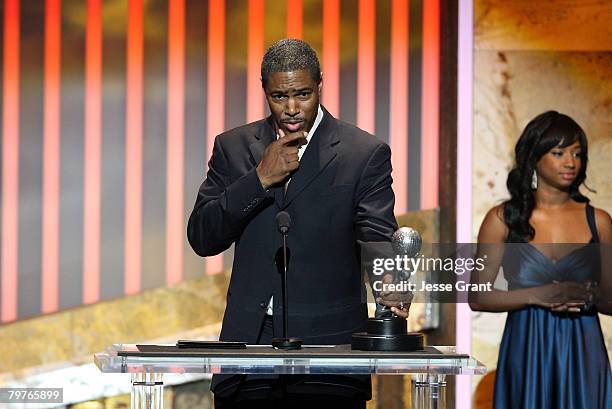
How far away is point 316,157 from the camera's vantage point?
3.46 meters

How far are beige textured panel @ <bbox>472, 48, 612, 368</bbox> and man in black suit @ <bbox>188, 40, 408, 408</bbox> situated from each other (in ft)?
7.21

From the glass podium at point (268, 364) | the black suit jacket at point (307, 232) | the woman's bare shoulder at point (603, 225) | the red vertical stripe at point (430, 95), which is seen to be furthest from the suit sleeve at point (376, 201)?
the red vertical stripe at point (430, 95)

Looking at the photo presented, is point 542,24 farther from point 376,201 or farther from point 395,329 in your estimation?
point 395,329

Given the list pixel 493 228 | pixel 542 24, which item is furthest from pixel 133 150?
pixel 542 24

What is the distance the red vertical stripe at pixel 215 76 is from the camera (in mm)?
5840

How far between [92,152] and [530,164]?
205cm

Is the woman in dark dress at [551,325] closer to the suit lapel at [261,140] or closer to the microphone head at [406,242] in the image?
the suit lapel at [261,140]

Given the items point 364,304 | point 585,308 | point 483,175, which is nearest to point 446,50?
point 483,175

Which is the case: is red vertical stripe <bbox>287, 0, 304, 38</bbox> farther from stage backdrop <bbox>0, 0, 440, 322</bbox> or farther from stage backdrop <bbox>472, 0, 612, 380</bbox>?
stage backdrop <bbox>472, 0, 612, 380</bbox>

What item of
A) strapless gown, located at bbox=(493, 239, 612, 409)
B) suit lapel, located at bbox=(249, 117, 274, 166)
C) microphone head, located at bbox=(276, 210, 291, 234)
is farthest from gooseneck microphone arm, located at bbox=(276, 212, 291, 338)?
strapless gown, located at bbox=(493, 239, 612, 409)

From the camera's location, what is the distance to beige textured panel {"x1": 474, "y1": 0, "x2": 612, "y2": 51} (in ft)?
18.7

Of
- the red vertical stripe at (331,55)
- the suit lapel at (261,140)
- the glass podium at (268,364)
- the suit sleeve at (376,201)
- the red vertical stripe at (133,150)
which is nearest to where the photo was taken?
the glass podium at (268,364)

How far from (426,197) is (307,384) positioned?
114 inches

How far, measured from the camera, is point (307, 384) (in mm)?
3174
